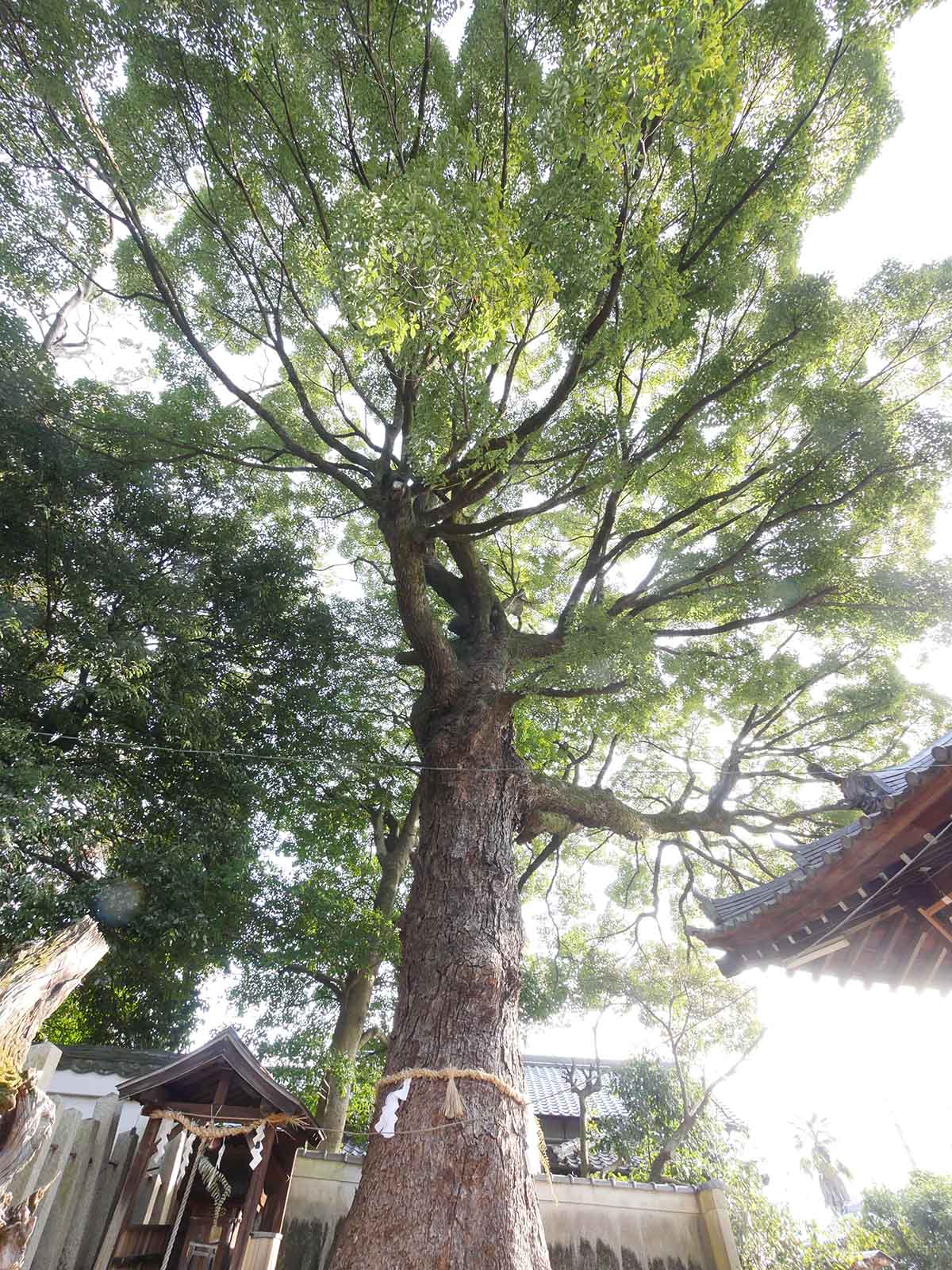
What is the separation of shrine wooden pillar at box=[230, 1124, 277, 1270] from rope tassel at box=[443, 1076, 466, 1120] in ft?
8.60

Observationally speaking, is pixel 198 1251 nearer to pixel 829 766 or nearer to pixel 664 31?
pixel 829 766

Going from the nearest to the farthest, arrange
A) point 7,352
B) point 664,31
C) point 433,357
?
point 664,31 → point 433,357 → point 7,352

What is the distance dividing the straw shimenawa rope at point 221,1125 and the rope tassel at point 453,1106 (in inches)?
99.4

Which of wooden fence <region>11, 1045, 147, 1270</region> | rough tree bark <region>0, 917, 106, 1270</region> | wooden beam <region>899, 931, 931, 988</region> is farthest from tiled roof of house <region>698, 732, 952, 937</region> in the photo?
wooden fence <region>11, 1045, 147, 1270</region>

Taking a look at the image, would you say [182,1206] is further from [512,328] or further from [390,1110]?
[512,328]

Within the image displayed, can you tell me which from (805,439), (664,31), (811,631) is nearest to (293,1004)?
(811,631)

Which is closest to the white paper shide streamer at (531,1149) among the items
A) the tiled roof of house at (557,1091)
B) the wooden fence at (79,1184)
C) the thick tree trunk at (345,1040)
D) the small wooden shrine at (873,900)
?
the small wooden shrine at (873,900)

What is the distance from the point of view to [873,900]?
9.32 feet

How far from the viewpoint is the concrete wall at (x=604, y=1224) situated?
471 centimetres

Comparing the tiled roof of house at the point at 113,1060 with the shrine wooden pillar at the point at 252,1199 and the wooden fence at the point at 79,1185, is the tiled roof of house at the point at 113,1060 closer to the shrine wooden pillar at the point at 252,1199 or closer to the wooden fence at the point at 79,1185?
the wooden fence at the point at 79,1185

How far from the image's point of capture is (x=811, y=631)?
621cm

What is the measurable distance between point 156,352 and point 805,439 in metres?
7.38

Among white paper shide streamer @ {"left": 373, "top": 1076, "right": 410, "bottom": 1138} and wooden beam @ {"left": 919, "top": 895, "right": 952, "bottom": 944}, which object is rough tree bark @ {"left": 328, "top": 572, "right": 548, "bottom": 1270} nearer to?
white paper shide streamer @ {"left": 373, "top": 1076, "right": 410, "bottom": 1138}

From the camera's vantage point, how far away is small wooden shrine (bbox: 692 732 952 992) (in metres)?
2.47
